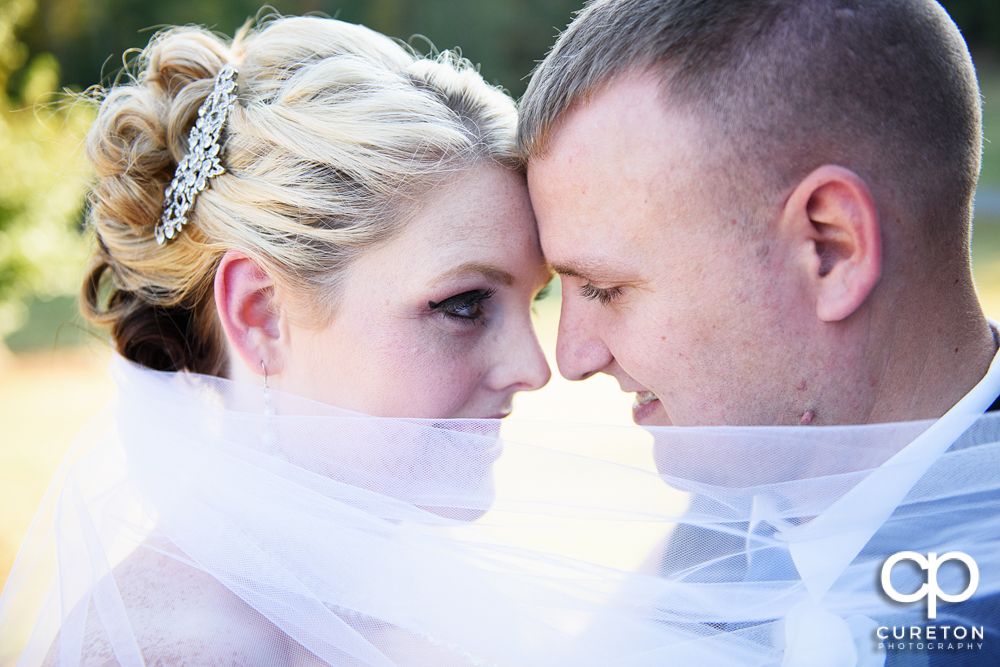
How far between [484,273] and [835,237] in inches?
39.1

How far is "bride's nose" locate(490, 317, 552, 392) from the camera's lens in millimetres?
2434

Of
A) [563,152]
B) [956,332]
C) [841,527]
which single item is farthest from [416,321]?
[956,332]

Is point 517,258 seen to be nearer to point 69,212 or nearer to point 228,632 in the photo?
point 228,632

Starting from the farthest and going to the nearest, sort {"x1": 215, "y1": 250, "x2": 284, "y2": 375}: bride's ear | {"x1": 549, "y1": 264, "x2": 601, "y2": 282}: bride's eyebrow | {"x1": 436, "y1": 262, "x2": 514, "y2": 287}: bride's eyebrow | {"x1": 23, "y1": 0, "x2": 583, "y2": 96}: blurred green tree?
{"x1": 23, "y1": 0, "x2": 583, "y2": 96}: blurred green tree, {"x1": 215, "y1": 250, "x2": 284, "y2": 375}: bride's ear, {"x1": 436, "y1": 262, "x2": 514, "y2": 287}: bride's eyebrow, {"x1": 549, "y1": 264, "x2": 601, "y2": 282}: bride's eyebrow

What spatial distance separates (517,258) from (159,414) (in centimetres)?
125

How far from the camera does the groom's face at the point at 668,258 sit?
2.01 meters

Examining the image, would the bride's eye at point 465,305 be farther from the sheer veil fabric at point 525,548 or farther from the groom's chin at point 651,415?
the groom's chin at point 651,415

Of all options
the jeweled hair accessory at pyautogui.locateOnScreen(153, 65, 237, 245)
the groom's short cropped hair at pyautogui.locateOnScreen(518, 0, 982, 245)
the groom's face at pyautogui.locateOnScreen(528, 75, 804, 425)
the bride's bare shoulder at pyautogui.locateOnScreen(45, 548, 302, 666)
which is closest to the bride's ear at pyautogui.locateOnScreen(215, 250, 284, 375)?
the jeweled hair accessory at pyautogui.locateOnScreen(153, 65, 237, 245)

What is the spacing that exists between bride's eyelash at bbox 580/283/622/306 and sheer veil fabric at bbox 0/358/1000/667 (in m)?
0.41

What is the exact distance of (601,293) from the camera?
2266mm

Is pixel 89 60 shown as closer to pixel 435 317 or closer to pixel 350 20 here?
pixel 350 20

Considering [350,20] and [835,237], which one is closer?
[835,237]

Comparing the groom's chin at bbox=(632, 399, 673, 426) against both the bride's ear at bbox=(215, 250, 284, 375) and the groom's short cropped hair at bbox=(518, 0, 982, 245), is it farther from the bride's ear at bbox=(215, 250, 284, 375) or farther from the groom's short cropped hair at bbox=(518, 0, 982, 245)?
the bride's ear at bbox=(215, 250, 284, 375)

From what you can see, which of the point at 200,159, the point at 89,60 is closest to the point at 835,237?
the point at 200,159
